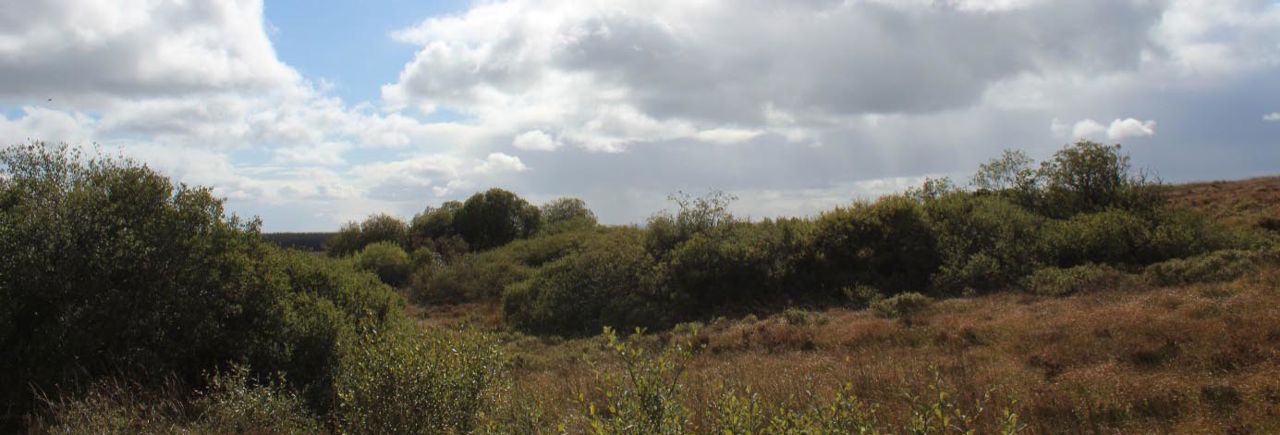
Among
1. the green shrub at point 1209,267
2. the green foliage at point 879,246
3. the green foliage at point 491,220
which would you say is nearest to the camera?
the green shrub at point 1209,267

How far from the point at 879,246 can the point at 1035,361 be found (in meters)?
10.7

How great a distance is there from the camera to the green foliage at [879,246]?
1953 centimetres

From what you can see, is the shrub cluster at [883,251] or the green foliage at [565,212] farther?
the green foliage at [565,212]

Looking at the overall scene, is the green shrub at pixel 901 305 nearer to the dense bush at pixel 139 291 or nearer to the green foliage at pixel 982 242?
the green foliage at pixel 982 242

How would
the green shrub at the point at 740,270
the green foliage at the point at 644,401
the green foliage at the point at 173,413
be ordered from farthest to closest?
the green shrub at the point at 740,270 < the green foliage at the point at 173,413 < the green foliage at the point at 644,401

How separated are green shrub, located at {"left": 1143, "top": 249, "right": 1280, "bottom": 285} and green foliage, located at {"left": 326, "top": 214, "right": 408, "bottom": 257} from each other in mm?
34340

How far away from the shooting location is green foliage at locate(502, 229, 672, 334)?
19.7 meters

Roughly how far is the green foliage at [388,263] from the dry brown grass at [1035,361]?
1828 cm

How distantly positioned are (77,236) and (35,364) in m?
1.56

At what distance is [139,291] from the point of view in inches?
355

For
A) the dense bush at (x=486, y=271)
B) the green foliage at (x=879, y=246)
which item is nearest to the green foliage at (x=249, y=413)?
the green foliage at (x=879, y=246)

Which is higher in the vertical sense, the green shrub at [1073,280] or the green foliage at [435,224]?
the green foliage at [435,224]

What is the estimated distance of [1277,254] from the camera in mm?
15109

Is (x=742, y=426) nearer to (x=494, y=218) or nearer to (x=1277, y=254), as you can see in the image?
(x=1277, y=254)
